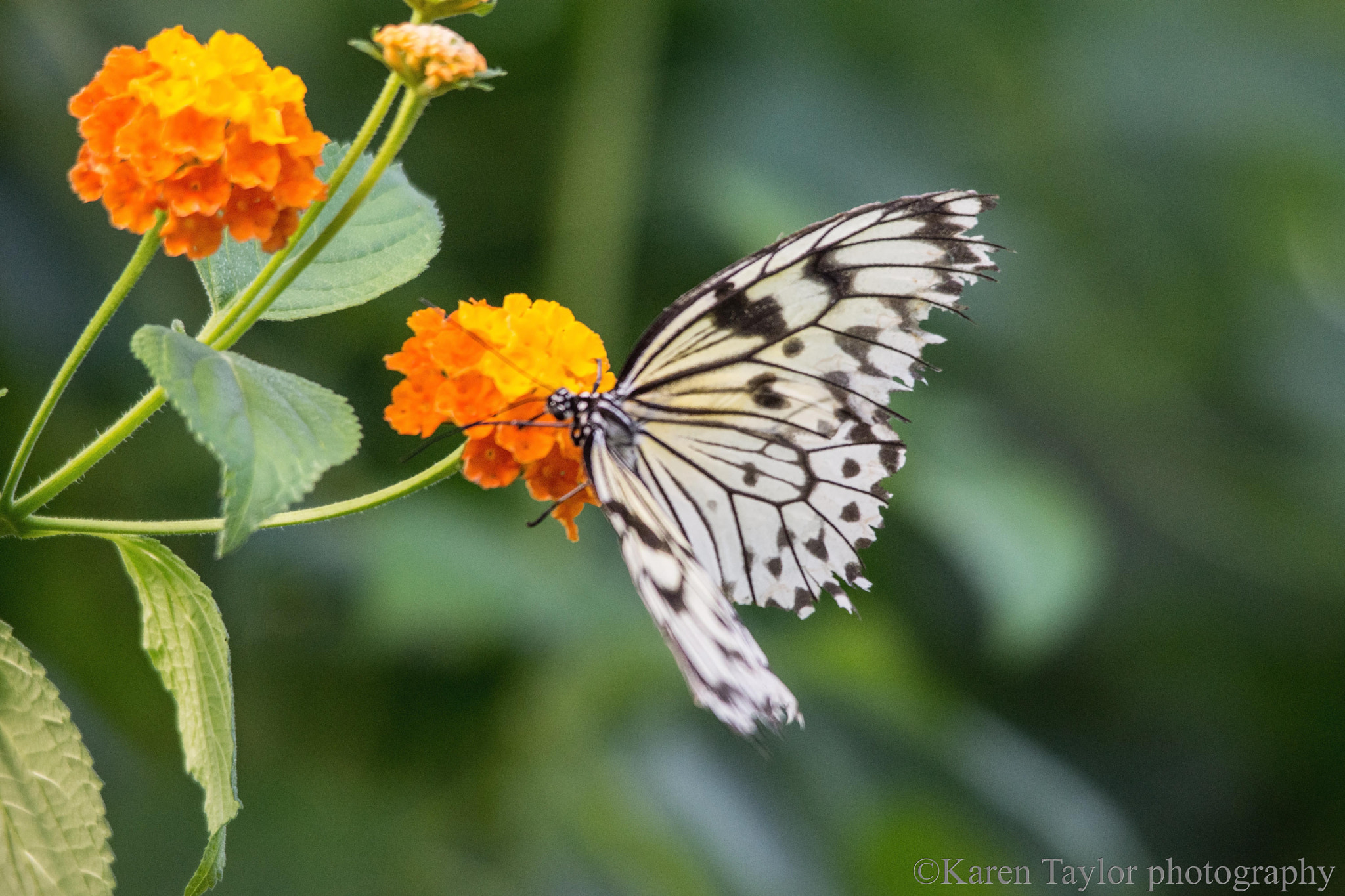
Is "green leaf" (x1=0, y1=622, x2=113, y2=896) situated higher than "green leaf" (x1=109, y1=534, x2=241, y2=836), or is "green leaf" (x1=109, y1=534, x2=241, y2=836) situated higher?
"green leaf" (x1=109, y1=534, x2=241, y2=836)

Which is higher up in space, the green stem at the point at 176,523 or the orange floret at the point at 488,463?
the orange floret at the point at 488,463

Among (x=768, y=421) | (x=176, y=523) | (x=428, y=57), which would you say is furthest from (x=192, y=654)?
(x=768, y=421)

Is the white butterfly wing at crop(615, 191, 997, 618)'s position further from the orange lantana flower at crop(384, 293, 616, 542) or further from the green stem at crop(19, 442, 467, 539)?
the green stem at crop(19, 442, 467, 539)

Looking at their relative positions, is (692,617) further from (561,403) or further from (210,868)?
(210,868)

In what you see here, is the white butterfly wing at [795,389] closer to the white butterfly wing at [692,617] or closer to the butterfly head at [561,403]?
the white butterfly wing at [692,617]

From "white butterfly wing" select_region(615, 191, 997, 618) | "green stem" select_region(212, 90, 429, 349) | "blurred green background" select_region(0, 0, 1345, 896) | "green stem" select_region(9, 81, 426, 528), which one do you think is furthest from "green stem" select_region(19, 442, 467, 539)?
"blurred green background" select_region(0, 0, 1345, 896)

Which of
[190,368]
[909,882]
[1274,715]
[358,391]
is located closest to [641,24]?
[358,391]

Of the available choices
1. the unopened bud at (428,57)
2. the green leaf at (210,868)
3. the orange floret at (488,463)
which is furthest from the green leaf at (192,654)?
the unopened bud at (428,57)
